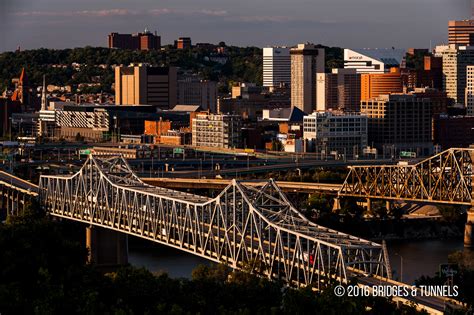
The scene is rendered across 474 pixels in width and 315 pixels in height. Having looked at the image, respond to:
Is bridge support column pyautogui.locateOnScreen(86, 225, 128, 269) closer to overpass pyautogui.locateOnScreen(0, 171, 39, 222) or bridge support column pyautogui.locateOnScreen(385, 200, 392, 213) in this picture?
overpass pyautogui.locateOnScreen(0, 171, 39, 222)

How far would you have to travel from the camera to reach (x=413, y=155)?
65.6 m

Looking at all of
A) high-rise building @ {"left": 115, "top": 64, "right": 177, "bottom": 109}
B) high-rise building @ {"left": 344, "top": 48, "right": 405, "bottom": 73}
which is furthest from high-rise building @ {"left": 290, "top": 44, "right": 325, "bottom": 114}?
high-rise building @ {"left": 115, "top": 64, "right": 177, "bottom": 109}

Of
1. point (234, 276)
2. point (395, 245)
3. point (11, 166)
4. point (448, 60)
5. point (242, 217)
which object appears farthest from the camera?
point (448, 60)

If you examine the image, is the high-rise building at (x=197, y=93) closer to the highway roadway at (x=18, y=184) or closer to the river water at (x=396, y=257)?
the highway roadway at (x=18, y=184)

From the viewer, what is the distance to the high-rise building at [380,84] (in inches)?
3354

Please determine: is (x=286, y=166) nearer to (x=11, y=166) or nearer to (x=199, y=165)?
(x=199, y=165)

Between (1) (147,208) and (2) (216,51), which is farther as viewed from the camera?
(2) (216,51)

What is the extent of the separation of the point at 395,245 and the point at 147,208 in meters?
8.34

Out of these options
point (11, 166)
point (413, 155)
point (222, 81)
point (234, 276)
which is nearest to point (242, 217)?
point (234, 276)

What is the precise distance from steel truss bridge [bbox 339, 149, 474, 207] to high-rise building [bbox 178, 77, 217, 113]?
4363cm

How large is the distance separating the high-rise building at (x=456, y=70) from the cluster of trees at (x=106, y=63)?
46.8 ft

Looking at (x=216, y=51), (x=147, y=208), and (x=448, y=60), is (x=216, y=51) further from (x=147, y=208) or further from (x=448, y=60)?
(x=147, y=208)

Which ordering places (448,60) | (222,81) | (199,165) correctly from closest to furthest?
1. (199,165)
2. (448,60)
3. (222,81)

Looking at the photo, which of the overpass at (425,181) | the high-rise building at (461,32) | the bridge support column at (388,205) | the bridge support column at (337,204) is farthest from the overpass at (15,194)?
the high-rise building at (461,32)
